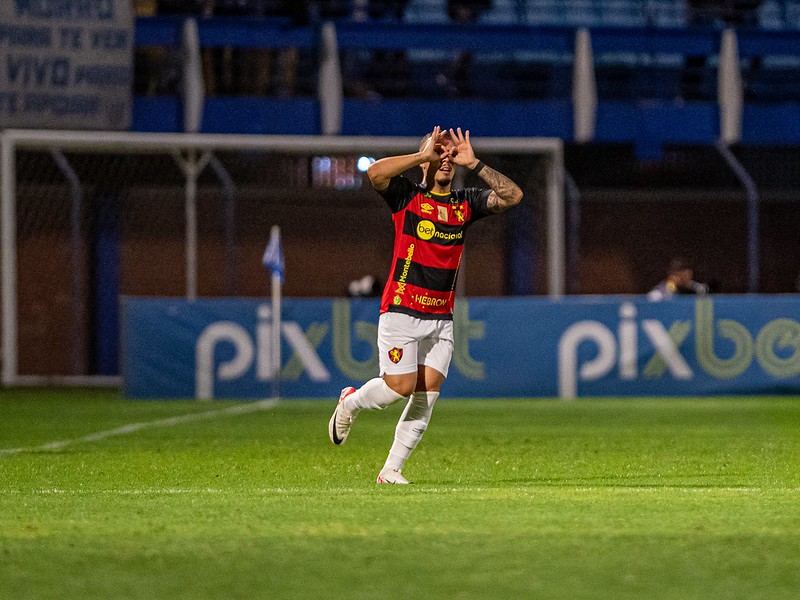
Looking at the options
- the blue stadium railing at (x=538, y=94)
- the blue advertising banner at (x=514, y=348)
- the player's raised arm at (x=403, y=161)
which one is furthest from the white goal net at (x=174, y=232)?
the player's raised arm at (x=403, y=161)

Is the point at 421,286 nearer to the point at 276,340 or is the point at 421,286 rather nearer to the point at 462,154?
the point at 462,154

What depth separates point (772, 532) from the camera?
6.54m

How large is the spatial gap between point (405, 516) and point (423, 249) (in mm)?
2329

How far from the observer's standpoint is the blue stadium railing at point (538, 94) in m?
26.8

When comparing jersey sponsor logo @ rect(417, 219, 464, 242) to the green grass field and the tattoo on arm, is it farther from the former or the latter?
the green grass field

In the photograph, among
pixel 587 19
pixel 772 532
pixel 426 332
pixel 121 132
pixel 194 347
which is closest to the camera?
pixel 772 532

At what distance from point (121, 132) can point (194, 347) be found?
4.67 meters

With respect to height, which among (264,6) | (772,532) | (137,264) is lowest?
(137,264)

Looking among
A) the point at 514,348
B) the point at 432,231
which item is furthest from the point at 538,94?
the point at 432,231

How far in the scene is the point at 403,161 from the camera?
856 cm

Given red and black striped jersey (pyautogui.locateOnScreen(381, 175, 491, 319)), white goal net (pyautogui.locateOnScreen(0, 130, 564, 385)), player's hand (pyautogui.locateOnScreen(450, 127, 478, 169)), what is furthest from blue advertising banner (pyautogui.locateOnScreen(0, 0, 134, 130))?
player's hand (pyautogui.locateOnScreen(450, 127, 478, 169))

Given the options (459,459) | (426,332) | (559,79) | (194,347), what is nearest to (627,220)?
(559,79)

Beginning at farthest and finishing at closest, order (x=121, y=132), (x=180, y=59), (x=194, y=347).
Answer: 1. (x=180, y=59)
2. (x=121, y=132)
3. (x=194, y=347)

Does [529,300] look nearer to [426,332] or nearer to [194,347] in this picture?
[194,347]
